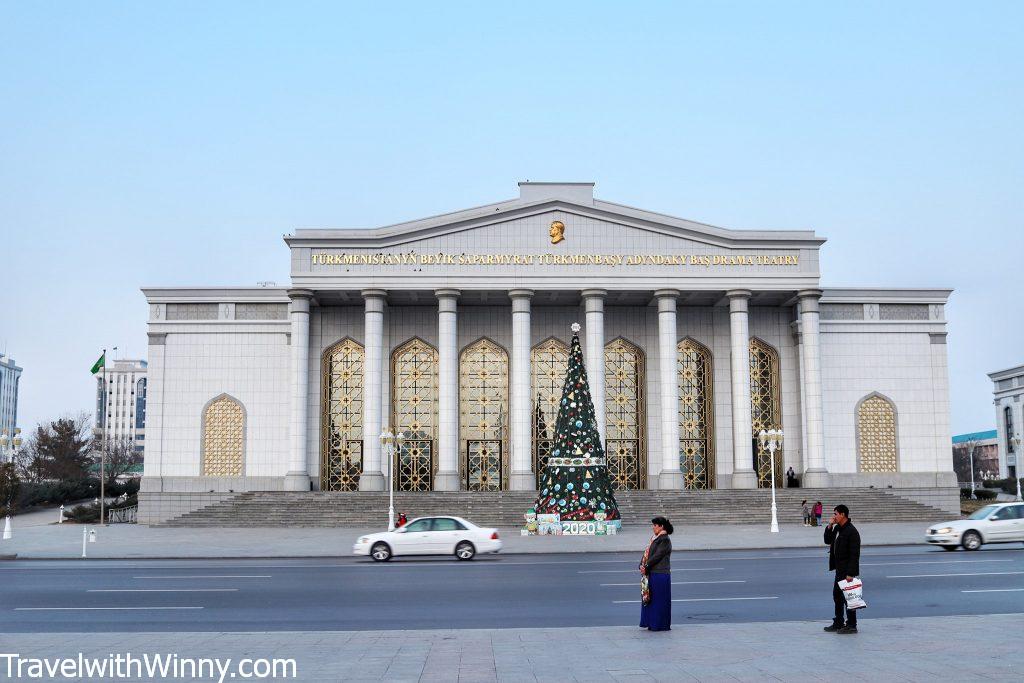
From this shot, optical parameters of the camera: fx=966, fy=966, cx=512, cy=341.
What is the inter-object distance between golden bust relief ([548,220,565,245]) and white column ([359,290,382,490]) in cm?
923

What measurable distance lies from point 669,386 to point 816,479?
8885 mm

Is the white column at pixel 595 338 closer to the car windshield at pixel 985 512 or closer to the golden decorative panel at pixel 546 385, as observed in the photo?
the golden decorative panel at pixel 546 385

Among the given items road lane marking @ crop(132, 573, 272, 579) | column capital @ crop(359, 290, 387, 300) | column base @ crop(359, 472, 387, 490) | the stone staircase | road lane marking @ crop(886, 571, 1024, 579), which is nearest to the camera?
road lane marking @ crop(886, 571, 1024, 579)

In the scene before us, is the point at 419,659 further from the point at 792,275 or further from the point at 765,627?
the point at 792,275

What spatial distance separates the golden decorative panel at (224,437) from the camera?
51.4 meters

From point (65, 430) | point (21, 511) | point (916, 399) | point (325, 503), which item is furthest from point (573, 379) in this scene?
point (65, 430)

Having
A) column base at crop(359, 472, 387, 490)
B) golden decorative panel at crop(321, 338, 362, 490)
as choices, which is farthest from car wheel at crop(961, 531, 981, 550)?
golden decorative panel at crop(321, 338, 362, 490)

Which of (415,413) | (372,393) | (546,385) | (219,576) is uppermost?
(546,385)

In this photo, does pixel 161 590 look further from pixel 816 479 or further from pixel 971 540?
pixel 816 479

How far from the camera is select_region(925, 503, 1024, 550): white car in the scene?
29.0 meters

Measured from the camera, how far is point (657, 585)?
13578 mm

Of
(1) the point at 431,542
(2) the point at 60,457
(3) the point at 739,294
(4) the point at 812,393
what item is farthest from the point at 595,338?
(2) the point at 60,457

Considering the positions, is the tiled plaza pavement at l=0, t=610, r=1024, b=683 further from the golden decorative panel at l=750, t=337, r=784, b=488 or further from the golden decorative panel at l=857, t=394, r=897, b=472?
the golden decorative panel at l=857, t=394, r=897, b=472

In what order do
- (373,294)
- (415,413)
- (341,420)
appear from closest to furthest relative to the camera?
(373,294)
(341,420)
(415,413)
